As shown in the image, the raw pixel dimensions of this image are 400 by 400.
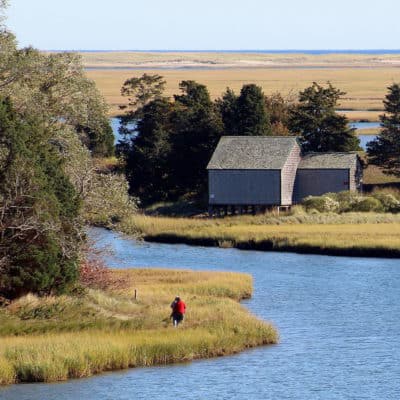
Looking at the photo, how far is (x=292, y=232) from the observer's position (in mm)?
71875

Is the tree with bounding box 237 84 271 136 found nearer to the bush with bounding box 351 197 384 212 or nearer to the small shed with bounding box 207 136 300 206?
the small shed with bounding box 207 136 300 206

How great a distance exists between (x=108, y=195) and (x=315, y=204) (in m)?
32.6

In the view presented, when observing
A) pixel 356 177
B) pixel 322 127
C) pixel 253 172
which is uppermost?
pixel 322 127

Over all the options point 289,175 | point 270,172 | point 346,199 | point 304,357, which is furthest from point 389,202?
point 304,357

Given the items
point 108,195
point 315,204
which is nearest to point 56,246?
point 108,195

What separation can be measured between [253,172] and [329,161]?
5229mm

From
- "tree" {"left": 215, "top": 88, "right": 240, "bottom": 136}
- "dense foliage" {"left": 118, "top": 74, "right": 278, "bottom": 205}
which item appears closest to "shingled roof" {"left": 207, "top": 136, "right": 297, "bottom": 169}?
"tree" {"left": 215, "top": 88, "right": 240, "bottom": 136}

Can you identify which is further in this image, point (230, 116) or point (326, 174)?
point (230, 116)

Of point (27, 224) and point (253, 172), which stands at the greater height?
point (27, 224)

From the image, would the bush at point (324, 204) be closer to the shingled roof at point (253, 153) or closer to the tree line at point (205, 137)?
the shingled roof at point (253, 153)

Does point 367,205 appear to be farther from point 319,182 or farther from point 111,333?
point 111,333

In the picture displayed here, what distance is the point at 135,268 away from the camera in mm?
60281

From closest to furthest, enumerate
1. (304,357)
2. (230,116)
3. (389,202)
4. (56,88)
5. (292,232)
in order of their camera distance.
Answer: (304,357) → (56,88) → (292,232) → (389,202) → (230,116)

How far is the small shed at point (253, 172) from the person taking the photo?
80.8m
